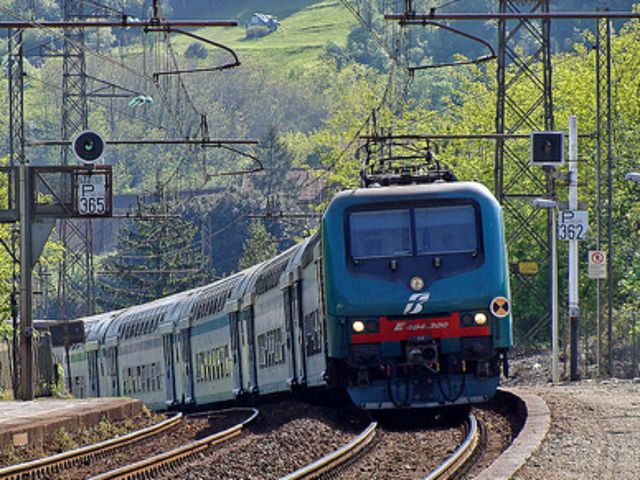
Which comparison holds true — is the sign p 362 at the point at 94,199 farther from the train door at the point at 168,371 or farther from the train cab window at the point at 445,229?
the train cab window at the point at 445,229

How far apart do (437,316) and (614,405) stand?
2.89 m

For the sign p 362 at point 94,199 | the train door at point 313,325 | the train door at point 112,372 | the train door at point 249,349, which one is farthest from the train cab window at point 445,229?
the train door at point 112,372

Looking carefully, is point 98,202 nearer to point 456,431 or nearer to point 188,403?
point 188,403

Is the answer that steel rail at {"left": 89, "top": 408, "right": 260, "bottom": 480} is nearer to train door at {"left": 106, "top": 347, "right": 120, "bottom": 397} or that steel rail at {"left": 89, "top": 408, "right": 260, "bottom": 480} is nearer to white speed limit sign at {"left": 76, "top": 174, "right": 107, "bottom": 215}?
white speed limit sign at {"left": 76, "top": 174, "right": 107, "bottom": 215}

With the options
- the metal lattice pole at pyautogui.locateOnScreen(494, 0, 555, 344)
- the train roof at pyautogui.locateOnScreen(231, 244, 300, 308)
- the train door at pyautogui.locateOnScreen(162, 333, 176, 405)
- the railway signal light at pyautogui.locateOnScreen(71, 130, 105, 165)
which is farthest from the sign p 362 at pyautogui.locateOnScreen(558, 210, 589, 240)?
the railway signal light at pyautogui.locateOnScreen(71, 130, 105, 165)

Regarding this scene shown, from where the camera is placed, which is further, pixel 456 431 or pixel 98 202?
pixel 98 202

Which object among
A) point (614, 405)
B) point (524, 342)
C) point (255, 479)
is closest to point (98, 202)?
point (614, 405)

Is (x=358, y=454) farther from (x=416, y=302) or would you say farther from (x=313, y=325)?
(x=313, y=325)

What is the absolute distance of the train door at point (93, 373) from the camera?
41.2m

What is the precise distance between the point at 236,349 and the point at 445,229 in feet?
32.9

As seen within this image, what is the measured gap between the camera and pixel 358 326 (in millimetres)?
19594

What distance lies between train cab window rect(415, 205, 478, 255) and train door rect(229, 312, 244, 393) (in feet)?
30.9

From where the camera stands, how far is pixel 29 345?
2948cm

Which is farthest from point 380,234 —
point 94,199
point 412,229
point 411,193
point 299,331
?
point 94,199
